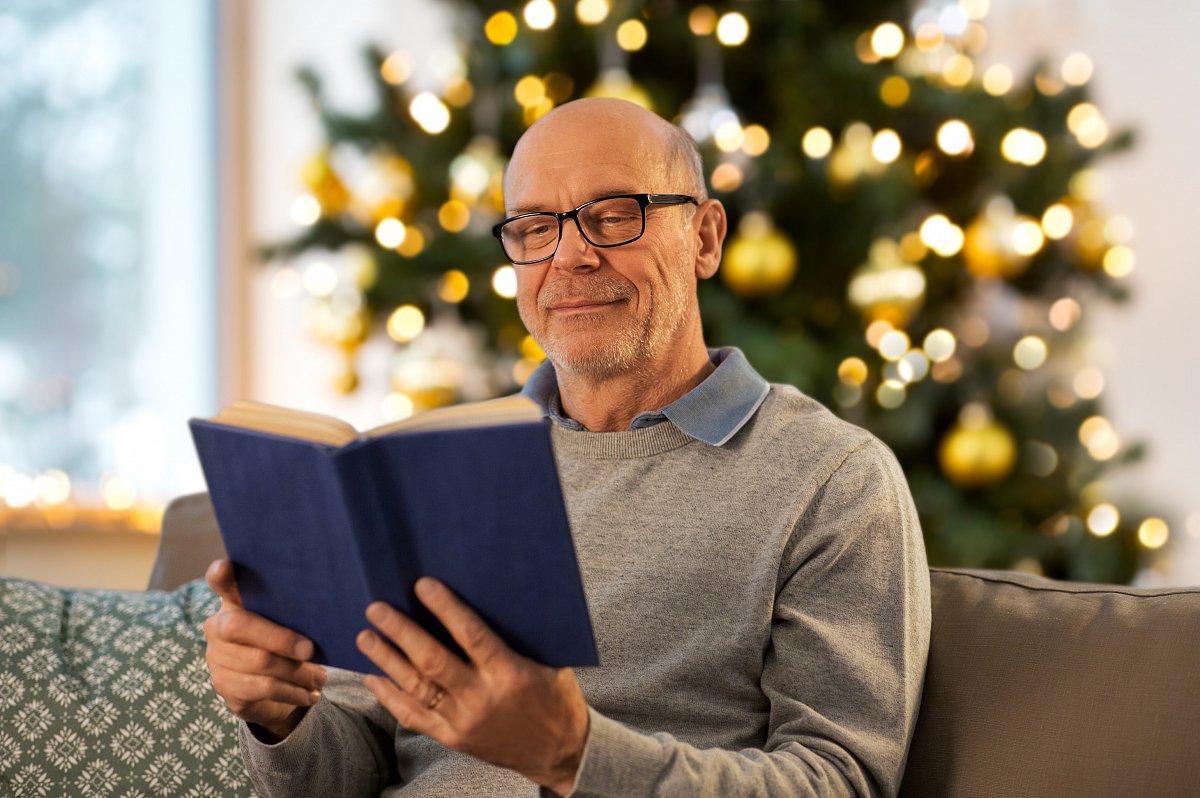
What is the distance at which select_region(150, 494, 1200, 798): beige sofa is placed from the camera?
1079 mm

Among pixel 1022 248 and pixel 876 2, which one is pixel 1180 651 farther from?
pixel 876 2

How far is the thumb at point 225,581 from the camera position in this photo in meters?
1.00

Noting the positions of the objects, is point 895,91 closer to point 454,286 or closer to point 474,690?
point 454,286

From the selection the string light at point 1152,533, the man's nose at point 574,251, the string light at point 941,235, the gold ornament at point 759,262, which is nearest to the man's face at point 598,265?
the man's nose at point 574,251

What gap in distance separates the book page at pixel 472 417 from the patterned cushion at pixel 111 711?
2.31 ft

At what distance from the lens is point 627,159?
1407 mm

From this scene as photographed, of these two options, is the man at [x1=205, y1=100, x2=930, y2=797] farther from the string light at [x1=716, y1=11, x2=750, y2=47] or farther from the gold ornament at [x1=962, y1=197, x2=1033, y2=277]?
the gold ornament at [x1=962, y1=197, x2=1033, y2=277]

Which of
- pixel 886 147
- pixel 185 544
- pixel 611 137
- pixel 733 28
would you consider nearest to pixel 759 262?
pixel 886 147

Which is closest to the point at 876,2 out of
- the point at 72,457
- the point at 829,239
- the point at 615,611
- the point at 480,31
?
the point at 829,239

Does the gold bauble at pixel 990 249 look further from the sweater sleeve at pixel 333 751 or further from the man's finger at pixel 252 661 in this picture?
the man's finger at pixel 252 661

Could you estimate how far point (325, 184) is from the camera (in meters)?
2.65

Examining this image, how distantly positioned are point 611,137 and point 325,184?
1.40 meters

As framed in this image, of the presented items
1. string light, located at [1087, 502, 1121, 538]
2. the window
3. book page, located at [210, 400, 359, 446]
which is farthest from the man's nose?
the window

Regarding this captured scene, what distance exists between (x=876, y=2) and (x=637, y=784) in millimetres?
2066
